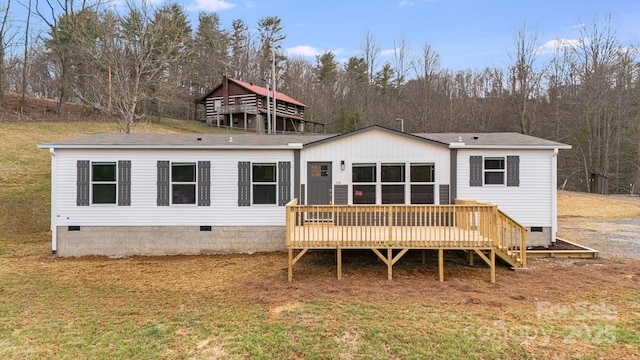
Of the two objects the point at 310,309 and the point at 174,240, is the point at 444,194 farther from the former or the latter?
the point at 174,240

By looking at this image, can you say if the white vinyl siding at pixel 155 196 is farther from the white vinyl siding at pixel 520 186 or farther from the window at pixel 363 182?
the white vinyl siding at pixel 520 186

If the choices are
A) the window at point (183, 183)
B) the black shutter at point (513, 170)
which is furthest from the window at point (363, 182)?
the window at point (183, 183)

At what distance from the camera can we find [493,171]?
30.9 ft

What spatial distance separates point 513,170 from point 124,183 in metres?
10.7

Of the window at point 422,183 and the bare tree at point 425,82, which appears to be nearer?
the window at point 422,183

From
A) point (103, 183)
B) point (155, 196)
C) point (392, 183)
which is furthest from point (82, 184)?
point (392, 183)

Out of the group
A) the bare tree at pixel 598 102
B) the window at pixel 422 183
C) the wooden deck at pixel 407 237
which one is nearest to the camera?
the wooden deck at pixel 407 237

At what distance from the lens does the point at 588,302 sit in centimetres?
571

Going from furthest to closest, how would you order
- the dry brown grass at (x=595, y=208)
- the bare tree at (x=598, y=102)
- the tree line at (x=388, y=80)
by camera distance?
the bare tree at (x=598, y=102)
the tree line at (x=388, y=80)
the dry brown grass at (x=595, y=208)

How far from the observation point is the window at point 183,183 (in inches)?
373

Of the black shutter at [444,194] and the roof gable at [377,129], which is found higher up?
the roof gable at [377,129]

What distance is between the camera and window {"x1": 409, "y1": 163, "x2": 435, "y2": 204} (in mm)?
9430

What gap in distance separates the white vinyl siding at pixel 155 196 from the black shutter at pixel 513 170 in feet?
19.7

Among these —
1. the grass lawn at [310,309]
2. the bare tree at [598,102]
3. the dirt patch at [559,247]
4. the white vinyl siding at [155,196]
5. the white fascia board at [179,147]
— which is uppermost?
the bare tree at [598,102]
